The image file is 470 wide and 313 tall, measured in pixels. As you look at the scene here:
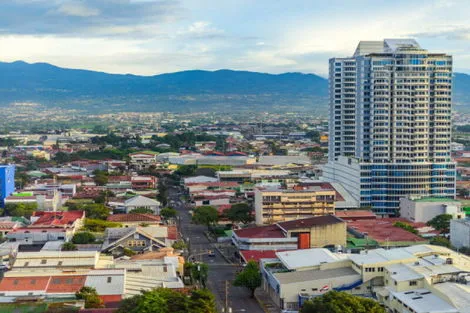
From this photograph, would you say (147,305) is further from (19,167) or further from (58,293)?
(19,167)

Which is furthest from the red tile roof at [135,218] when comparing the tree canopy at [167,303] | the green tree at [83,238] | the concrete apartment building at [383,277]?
the tree canopy at [167,303]

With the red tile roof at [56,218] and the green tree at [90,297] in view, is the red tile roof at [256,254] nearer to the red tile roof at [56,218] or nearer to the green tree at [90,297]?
the red tile roof at [56,218]

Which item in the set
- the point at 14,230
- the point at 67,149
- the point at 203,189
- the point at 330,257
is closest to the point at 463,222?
the point at 330,257

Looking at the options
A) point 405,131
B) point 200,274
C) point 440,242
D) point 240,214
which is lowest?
point 200,274

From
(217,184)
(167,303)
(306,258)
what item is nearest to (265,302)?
(306,258)

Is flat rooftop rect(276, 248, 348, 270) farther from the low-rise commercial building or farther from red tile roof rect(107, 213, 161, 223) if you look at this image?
red tile roof rect(107, 213, 161, 223)

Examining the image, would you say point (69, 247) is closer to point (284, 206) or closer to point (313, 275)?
point (313, 275)
